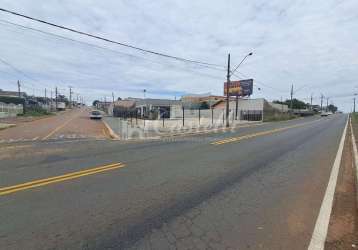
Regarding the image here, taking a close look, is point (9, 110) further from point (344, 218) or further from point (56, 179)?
point (344, 218)

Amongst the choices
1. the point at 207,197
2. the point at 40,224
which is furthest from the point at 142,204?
the point at 40,224

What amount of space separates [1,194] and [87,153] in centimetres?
548

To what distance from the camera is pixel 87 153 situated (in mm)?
10930

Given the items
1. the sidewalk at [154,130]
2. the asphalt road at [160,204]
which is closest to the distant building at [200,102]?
the sidewalk at [154,130]

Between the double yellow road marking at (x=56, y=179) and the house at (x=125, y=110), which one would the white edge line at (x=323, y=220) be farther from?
the house at (x=125, y=110)

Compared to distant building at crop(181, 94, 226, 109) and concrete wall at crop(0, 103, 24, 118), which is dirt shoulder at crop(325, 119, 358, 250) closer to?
concrete wall at crop(0, 103, 24, 118)

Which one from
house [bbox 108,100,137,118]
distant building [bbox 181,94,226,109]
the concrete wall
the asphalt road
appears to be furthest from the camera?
distant building [bbox 181,94,226,109]

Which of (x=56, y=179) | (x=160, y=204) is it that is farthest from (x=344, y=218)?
(x=56, y=179)

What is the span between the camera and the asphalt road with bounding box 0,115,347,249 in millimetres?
3732

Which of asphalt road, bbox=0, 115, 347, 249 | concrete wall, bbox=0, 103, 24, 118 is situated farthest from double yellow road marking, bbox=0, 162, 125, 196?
concrete wall, bbox=0, 103, 24, 118

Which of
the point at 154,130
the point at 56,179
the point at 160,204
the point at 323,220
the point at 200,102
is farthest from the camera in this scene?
the point at 200,102

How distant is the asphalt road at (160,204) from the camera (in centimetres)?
373

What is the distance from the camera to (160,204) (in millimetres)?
5043

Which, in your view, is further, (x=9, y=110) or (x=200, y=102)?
(x=200, y=102)
